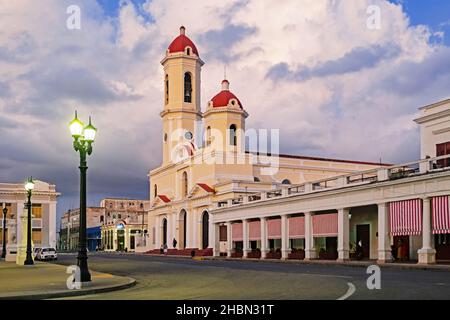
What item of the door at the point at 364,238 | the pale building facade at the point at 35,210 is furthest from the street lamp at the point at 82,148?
the pale building facade at the point at 35,210

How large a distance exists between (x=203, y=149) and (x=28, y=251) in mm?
37976

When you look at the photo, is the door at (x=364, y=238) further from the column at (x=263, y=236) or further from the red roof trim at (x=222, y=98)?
the red roof trim at (x=222, y=98)

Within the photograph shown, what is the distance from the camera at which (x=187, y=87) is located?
84562mm

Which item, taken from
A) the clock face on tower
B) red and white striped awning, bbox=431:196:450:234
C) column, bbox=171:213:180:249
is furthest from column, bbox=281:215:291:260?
the clock face on tower

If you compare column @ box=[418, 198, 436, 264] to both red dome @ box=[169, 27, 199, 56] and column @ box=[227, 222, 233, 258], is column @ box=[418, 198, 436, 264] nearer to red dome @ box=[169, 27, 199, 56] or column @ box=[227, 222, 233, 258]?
column @ box=[227, 222, 233, 258]

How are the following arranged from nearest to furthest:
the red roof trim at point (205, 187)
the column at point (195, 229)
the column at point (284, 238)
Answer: the column at point (284, 238) < the red roof trim at point (205, 187) < the column at point (195, 229)

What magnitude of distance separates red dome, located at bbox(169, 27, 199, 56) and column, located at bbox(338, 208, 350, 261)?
48745mm

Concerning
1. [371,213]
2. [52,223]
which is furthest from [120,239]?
[371,213]

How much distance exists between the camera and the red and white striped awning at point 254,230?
5344 centimetres

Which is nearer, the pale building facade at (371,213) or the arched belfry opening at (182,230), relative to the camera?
the pale building facade at (371,213)

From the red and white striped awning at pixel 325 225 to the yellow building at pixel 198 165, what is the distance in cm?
2091

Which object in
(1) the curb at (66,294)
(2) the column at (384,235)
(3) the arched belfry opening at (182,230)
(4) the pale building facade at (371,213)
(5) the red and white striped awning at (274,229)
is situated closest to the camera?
(1) the curb at (66,294)

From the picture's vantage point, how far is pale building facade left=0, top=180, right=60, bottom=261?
286ft
